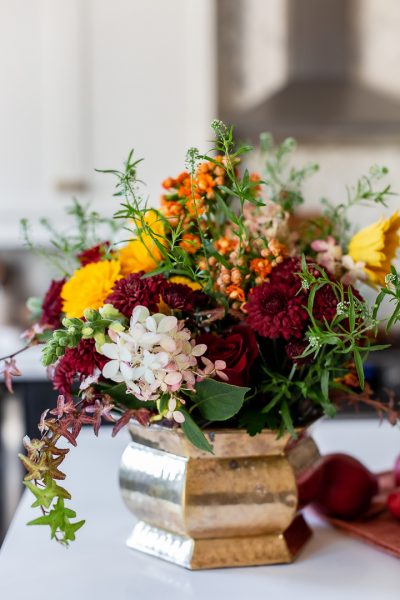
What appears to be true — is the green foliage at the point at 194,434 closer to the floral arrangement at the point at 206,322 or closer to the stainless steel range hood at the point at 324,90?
the floral arrangement at the point at 206,322

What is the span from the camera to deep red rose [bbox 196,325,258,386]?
74 cm

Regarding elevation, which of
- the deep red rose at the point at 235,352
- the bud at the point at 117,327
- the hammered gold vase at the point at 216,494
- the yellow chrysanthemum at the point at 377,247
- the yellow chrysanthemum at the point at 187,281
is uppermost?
the yellow chrysanthemum at the point at 377,247

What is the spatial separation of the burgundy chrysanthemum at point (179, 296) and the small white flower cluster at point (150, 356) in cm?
4

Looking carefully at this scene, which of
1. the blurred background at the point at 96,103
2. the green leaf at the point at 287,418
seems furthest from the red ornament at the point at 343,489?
the blurred background at the point at 96,103

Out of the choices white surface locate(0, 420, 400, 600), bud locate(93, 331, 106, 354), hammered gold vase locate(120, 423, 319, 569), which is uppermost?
bud locate(93, 331, 106, 354)

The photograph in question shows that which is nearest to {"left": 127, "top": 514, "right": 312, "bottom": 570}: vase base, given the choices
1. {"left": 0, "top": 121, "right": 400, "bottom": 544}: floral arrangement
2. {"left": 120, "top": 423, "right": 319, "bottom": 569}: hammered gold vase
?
{"left": 120, "top": 423, "right": 319, "bottom": 569}: hammered gold vase

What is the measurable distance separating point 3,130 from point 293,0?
3.50 feet

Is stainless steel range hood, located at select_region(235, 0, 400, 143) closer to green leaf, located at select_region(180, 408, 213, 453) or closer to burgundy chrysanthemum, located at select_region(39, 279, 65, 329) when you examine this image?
burgundy chrysanthemum, located at select_region(39, 279, 65, 329)

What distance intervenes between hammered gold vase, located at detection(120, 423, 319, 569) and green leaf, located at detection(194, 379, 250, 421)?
5cm

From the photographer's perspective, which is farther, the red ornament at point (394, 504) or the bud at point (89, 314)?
the red ornament at point (394, 504)

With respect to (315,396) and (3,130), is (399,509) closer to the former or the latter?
(315,396)

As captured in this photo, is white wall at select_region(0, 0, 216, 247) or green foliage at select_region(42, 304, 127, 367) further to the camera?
white wall at select_region(0, 0, 216, 247)

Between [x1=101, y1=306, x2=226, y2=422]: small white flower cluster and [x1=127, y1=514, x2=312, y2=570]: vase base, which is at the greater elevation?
[x1=101, y1=306, x2=226, y2=422]: small white flower cluster

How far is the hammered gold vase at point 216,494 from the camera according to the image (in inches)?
31.4
